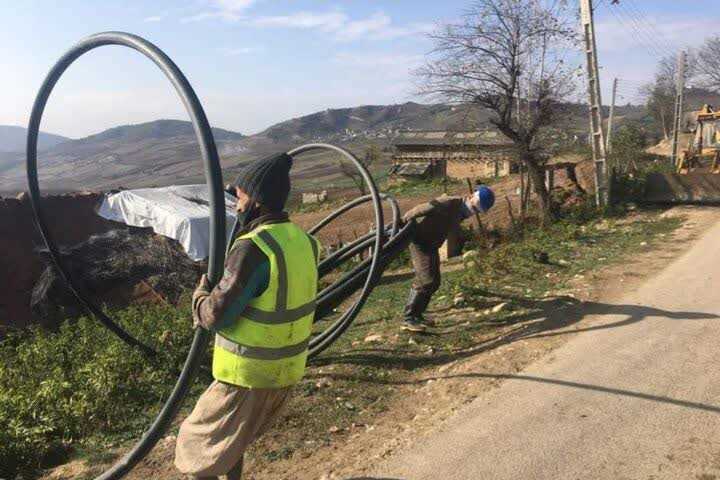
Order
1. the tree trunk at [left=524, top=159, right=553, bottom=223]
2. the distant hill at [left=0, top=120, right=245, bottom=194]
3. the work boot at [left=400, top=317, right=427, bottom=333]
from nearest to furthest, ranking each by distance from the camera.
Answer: the work boot at [left=400, top=317, right=427, bottom=333] → the tree trunk at [left=524, top=159, right=553, bottom=223] → the distant hill at [left=0, top=120, right=245, bottom=194]

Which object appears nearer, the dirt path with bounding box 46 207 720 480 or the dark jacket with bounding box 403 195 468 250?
the dirt path with bounding box 46 207 720 480

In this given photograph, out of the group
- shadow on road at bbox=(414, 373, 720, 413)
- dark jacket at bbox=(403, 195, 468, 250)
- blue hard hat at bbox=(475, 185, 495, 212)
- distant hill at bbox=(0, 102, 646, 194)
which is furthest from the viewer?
distant hill at bbox=(0, 102, 646, 194)

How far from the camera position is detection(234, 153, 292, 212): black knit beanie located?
2.99 m

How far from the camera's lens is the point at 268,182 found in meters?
3.00

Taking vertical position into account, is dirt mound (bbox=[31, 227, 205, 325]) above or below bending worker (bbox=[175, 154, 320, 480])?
below

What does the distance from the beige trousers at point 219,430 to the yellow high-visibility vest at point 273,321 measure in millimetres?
79

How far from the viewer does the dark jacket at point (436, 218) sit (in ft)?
22.1

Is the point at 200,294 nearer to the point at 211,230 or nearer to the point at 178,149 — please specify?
the point at 211,230

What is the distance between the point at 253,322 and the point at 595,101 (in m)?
13.8

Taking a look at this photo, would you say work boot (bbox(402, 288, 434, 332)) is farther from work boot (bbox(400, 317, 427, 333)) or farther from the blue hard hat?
the blue hard hat


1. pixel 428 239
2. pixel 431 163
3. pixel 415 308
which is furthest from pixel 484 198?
pixel 431 163

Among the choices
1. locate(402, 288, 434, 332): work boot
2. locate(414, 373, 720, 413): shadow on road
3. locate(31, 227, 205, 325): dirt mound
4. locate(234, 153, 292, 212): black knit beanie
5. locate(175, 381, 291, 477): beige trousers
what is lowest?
locate(31, 227, 205, 325): dirt mound

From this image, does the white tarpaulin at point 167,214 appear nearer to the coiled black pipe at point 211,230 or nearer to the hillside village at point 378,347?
the hillside village at point 378,347

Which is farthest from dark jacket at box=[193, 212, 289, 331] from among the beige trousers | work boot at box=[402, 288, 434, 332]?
work boot at box=[402, 288, 434, 332]
